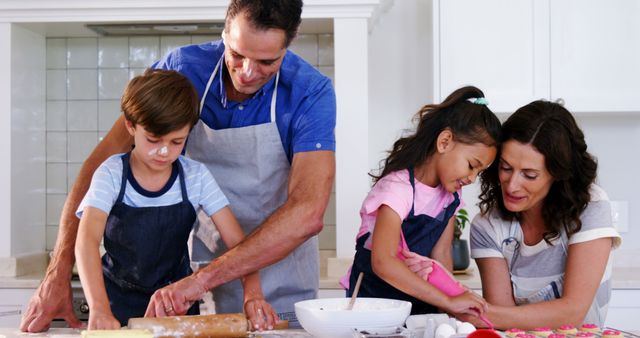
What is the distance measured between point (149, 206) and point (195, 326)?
1.49ft

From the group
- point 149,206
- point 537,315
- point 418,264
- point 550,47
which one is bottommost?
point 537,315

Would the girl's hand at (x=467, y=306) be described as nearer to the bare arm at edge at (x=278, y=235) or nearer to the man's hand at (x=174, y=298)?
the bare arm at edge at (x=278, y=235)

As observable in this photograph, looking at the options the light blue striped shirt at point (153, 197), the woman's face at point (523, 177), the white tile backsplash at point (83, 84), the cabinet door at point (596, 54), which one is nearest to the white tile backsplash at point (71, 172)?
the white tile backsplash at point (83, 84)

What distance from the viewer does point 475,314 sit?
1786 mm

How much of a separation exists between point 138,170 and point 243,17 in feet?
1.40

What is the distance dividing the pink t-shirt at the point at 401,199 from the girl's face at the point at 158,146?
1.60 feet

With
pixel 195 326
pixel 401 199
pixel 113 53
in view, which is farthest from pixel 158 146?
pixel 113 53

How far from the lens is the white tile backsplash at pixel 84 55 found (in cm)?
369

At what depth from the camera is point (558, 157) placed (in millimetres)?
1939

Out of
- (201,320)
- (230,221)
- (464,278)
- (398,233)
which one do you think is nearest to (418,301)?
(398,233)

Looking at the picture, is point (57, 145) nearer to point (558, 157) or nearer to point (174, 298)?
point (174, 298)

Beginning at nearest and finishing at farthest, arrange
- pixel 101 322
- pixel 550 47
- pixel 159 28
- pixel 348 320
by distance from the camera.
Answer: pixel 348 320 < pixel 101 322 < pixel 550 47 < pixel 159 28

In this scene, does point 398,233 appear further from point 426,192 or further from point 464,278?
point 464,278

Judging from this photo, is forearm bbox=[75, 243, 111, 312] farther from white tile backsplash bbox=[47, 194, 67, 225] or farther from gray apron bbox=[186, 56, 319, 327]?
white tile backsplash bbox=[47, 194, 67, 225]
